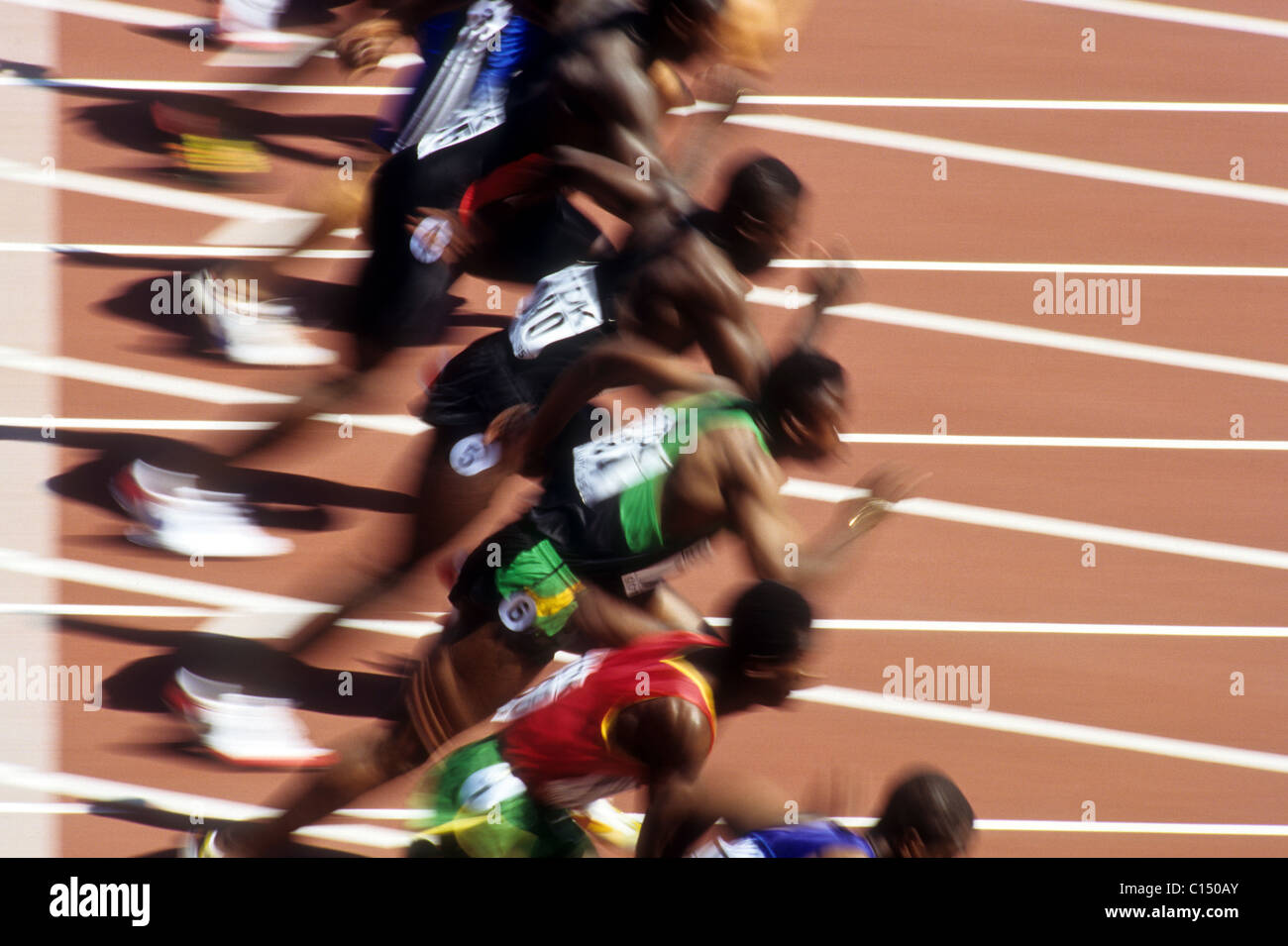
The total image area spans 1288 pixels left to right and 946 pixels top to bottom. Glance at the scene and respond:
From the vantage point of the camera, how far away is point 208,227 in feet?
12.6

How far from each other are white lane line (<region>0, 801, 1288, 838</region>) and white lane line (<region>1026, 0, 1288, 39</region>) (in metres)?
2.97

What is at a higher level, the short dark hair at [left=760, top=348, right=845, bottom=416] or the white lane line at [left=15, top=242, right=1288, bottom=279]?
the white lane line at [left=15, top=242, right=1288, bottom=279]

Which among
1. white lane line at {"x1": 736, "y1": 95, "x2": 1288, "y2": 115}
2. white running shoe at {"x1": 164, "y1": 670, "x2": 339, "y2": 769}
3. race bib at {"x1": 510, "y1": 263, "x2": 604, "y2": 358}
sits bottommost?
white running shoe at {"x1": 164, "y1": 670, "x2": 339, "y2": 769}

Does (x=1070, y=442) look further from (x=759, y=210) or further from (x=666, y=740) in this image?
(x=666, y=740)

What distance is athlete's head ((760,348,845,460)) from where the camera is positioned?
8.94 feet

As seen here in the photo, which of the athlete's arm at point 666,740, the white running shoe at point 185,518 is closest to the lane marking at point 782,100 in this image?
the white running shoe at point 185,518

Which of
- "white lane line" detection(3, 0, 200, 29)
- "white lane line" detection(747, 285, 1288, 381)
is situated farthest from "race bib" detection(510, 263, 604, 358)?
"white lane line" detection(3, 0, 200, 29)

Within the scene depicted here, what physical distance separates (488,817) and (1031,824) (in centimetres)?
211

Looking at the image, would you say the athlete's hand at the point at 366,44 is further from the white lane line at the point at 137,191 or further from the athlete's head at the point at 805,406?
the athlete's head at the point at 805,406

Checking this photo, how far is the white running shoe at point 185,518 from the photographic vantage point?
3543 millimetres

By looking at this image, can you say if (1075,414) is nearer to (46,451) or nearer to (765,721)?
(765,721)

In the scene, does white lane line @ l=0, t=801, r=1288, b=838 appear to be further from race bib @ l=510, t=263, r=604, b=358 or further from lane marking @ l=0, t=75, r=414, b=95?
lane marking @ l=0, t=75, r=414, b=95

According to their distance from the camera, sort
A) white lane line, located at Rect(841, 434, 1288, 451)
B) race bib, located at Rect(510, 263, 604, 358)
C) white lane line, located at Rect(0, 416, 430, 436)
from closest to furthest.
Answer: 1. race bib, located at Rect(510, 263, 604, 358)
2. white lane line, located at Rect(0, 416, 430, 436)
3. white lane line, located at Rect(841, 434, 1288, 451)

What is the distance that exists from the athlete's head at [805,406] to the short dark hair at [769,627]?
0.44m
